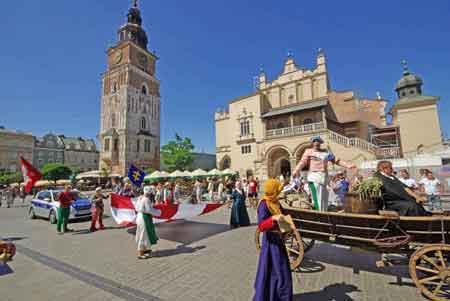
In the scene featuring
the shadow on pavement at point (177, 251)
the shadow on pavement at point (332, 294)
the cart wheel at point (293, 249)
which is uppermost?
the cart wheel at point (293, 249)

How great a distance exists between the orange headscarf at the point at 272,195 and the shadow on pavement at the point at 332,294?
156 cm

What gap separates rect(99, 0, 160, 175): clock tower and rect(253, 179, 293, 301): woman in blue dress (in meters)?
44.2

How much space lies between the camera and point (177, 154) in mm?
38344

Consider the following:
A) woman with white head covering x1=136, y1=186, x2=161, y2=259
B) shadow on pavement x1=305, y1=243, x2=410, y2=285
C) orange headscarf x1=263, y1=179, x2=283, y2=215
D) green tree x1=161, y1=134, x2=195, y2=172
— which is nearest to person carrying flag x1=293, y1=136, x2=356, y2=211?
shadow on pavement x1=305, y1=243, x2=410, y2=285

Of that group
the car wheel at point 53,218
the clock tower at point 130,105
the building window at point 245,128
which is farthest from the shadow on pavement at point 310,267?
the clock tower at point 130,105

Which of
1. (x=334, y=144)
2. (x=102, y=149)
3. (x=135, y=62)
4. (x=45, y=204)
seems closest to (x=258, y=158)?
(x=334, y=144)

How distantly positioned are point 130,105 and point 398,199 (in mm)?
47239

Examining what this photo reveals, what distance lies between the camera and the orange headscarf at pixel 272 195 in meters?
2.62

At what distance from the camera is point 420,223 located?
2830mm

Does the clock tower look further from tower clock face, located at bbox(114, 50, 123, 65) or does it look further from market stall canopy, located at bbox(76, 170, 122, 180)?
market stall canopy, located at bbox(76, 170, 122, 180)

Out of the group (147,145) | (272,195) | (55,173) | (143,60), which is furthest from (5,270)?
(143,60)

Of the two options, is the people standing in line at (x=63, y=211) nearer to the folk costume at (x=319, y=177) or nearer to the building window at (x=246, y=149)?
the folk costume at (x=319, y=177)

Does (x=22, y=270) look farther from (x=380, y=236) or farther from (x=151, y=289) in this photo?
(x=380, y=236)

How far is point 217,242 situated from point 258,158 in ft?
69.4
